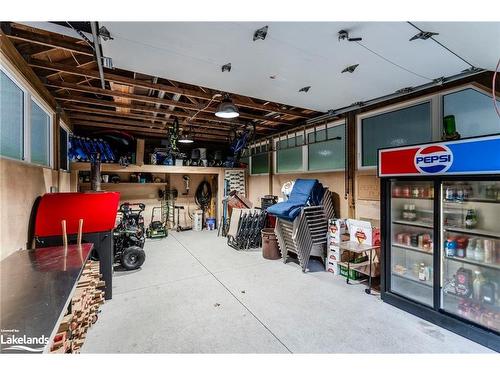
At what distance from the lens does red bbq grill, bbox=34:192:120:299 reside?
2643mm

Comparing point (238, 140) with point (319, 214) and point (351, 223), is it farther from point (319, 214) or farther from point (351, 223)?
point (351, 223)

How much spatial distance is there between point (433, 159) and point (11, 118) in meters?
4.40

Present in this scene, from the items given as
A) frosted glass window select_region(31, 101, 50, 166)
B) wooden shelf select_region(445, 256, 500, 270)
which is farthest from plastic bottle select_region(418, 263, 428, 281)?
frosted glass window select_region(31, 101, 50, 166)

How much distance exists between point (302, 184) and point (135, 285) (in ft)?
11.2

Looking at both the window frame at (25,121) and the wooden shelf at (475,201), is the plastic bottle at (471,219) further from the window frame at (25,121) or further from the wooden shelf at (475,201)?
the window frame at (25,121)

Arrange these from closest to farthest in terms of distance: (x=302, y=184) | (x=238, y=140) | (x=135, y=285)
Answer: (x=135, y=285) → (x=302, y=184) → (x=238, y=140)

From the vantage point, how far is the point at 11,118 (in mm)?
2377

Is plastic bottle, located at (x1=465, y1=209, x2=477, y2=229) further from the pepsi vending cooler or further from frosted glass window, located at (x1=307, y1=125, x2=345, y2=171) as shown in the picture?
frosted glass window, located at (x1=307, y1=125, x2=345, y2=171)

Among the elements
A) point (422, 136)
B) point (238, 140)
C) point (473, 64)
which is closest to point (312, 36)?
point (473, 64)

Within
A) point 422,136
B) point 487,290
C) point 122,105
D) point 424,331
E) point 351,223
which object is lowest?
point 424,331

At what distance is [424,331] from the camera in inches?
92.8

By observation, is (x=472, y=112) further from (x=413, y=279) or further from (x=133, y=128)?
(x=133, y=128)

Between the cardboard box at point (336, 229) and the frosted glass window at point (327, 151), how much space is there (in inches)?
45.4

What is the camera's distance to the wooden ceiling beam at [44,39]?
2215 millimetres
